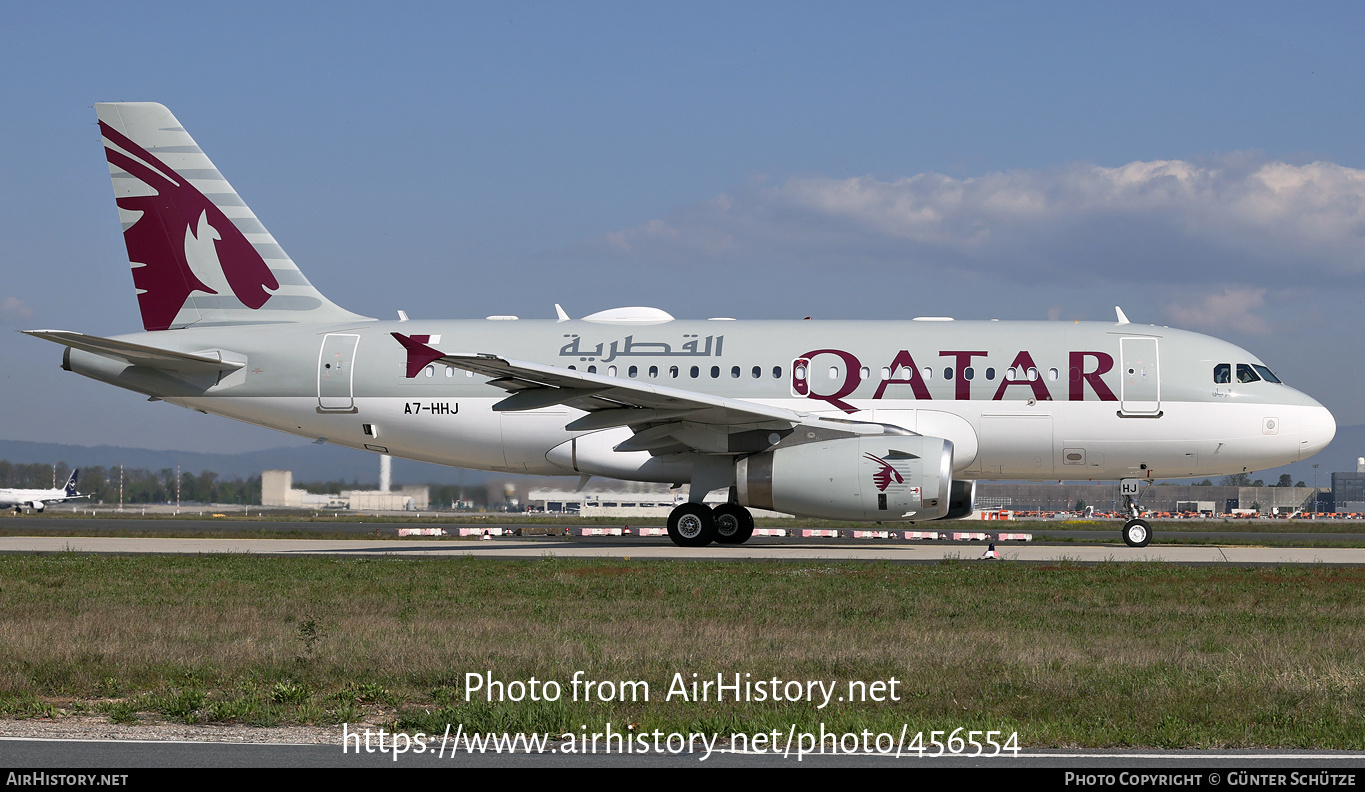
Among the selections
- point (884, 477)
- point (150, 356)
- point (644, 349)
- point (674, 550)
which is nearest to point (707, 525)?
point (674, 550)

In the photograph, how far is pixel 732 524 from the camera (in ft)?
73.2

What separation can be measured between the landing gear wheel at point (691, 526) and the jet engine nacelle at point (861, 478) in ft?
5.91

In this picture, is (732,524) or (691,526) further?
(732,524)

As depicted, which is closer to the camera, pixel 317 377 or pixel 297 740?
pixel 297 740

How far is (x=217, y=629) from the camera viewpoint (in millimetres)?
10680

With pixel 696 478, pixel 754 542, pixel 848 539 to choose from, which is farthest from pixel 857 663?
pixel 848 539

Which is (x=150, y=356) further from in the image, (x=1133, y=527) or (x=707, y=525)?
(x=1133, y=527)

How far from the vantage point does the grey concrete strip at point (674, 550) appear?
19625mm

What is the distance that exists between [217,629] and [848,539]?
695 inches

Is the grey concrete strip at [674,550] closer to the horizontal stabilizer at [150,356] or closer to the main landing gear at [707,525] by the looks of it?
the main landing gear at [707,525]

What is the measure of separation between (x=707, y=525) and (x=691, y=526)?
292 millimetres

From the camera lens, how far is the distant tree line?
157 feet

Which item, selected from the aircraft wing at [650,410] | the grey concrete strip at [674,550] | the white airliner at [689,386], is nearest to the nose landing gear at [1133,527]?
the white airliner at [689,386]
